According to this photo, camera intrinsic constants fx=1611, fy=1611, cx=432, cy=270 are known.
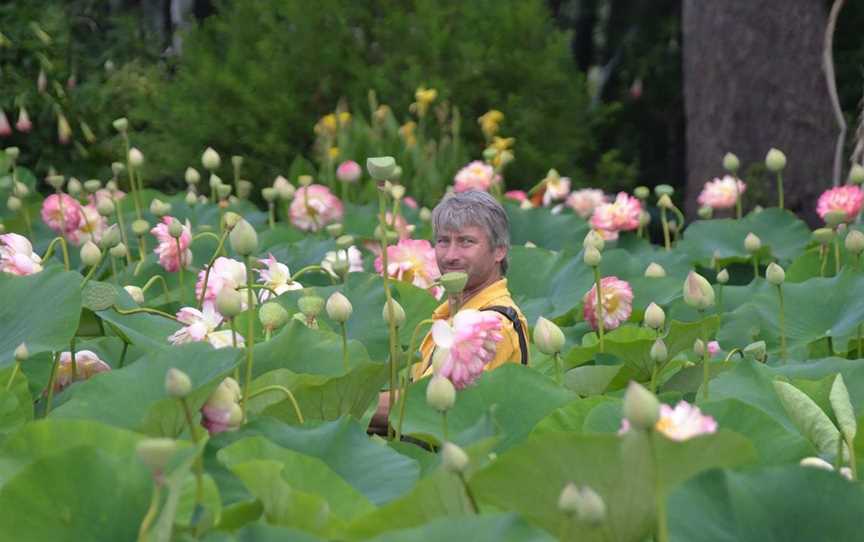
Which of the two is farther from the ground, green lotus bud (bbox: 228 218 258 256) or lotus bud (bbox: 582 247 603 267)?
green lotus bud (bbox: 228 218 258 256)

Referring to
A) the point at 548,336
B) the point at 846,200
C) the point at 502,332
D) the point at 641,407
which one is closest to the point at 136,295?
the point at 502,332

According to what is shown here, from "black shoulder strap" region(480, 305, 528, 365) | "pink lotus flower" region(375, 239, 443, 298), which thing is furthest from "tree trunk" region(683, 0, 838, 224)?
"black shoulder strap" region(480, 305, 528, 365)

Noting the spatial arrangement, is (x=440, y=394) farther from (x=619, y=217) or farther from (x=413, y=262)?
(x=619, y=217)

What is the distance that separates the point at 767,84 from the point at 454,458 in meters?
5.36

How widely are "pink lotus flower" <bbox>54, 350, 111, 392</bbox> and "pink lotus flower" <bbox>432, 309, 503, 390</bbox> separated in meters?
0.48

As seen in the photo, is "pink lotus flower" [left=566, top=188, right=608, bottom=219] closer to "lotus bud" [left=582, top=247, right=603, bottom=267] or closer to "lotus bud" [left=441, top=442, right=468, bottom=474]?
"lotus bud" [left=582, top=247, right=603, bottom=267]

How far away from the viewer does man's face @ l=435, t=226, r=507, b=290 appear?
261cm

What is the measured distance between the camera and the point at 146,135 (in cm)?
763

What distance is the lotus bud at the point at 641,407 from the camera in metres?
1.19

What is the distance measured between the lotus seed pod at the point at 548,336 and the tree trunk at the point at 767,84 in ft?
14.5

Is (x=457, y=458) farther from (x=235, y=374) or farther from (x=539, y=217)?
(x=539, y=217)

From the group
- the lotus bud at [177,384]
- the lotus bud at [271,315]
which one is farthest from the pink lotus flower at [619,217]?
the lotus bud at [177,384]

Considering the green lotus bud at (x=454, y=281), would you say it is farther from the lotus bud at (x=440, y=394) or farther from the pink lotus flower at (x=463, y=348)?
the lotus bud at (x=440, y=394)

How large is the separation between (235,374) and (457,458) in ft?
1.87
